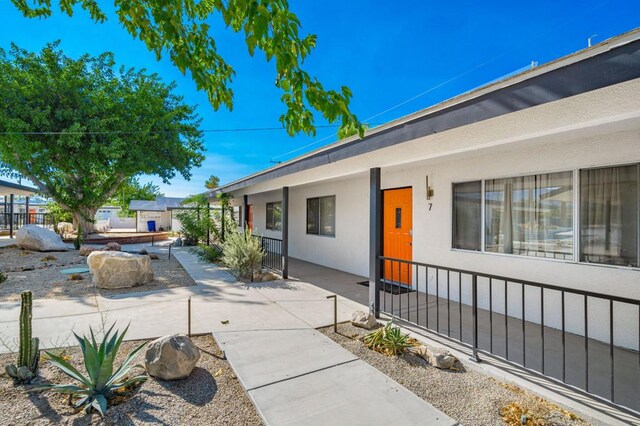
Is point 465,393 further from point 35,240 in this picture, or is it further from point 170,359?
point 35,240

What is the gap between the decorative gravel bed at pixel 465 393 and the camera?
8.29 ft

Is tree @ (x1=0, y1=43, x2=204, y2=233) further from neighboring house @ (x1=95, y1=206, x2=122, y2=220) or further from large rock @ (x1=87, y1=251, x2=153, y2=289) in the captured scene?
neighboring house @ (x1=95, y1=206, x2=122, y2=220)

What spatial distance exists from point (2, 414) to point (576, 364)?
514 centimetres

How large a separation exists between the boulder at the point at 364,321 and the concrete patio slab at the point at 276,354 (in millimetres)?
620

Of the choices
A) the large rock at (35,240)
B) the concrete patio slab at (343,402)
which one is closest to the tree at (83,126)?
the large rock at (35,240)

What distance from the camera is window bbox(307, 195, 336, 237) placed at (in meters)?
9.20

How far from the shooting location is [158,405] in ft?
8.70

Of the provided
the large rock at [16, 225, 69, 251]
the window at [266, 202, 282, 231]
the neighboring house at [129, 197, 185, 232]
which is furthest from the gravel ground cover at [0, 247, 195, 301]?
the neighboring house at [129, 197, 185, 232]

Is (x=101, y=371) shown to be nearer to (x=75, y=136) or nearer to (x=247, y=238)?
(x=247, y=238)

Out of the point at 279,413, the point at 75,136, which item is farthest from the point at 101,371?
the point at 75,136

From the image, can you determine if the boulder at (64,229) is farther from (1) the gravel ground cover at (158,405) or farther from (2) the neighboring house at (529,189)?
(1) the gravel ground cover at (158,405)

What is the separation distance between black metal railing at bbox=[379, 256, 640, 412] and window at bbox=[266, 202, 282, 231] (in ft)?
24.5

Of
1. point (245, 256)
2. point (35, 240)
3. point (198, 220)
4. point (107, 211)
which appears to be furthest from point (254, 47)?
point (107, 211)

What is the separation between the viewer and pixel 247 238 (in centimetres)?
802
